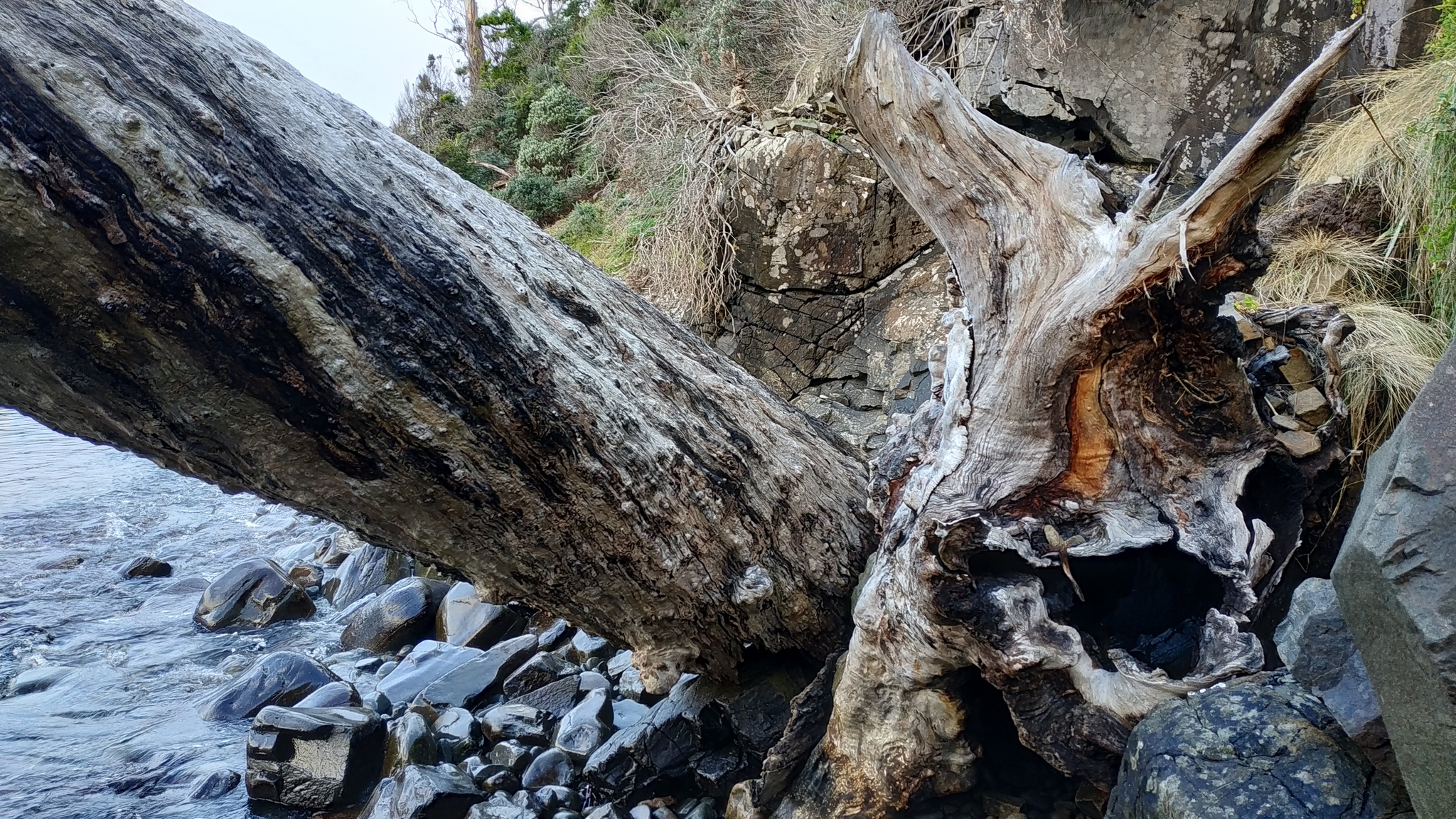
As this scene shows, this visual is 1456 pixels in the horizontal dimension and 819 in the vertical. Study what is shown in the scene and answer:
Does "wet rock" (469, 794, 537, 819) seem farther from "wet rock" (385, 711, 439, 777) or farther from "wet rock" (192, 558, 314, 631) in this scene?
"wet rock" (192, 558, 314, 631)

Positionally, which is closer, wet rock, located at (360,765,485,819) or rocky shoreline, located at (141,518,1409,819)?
rocky shoreline, located at (141,518,1409,819)

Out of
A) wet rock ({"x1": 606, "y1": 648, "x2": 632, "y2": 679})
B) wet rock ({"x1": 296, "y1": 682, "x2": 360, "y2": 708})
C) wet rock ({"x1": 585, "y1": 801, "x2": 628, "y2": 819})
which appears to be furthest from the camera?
wet rock ({"x1": 606, "y1": 648, "x2": 632, "y2": 679})

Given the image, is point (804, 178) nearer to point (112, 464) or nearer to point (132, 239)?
point (132, 239)

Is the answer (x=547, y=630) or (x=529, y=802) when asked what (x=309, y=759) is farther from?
(x=547, y=630)

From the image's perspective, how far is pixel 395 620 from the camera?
4.88 m

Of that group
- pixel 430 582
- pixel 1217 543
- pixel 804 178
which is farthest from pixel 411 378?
pixel 804 178

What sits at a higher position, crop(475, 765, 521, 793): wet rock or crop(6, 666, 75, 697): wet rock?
crop(475, 765, 521, 793): wet rock

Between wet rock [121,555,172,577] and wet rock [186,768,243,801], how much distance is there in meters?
3.41

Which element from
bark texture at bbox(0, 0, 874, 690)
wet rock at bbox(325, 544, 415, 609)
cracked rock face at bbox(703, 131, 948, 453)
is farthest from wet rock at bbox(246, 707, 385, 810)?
cracked rock face at bbox(703, 131, 948, 453)

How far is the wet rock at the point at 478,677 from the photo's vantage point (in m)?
3.88

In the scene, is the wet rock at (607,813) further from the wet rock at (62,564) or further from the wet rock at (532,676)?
the wet rock at (62,564)

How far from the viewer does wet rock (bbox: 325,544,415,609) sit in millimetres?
5719

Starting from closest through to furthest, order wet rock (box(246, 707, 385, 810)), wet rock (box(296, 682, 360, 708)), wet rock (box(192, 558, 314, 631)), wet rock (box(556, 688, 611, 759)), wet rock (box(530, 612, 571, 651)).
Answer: wet rock (box(246, 707, 385, 810))
wet rock (box(556, 688, 611, 759))
wet rock (box(296, 682, 360, 708))
wet rock (box(530, 612, 571, 651))
wet rock (box(192, 558, 314, 631))

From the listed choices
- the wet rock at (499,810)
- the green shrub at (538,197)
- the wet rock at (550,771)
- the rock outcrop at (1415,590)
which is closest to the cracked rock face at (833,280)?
the wet rock at (550,771)
